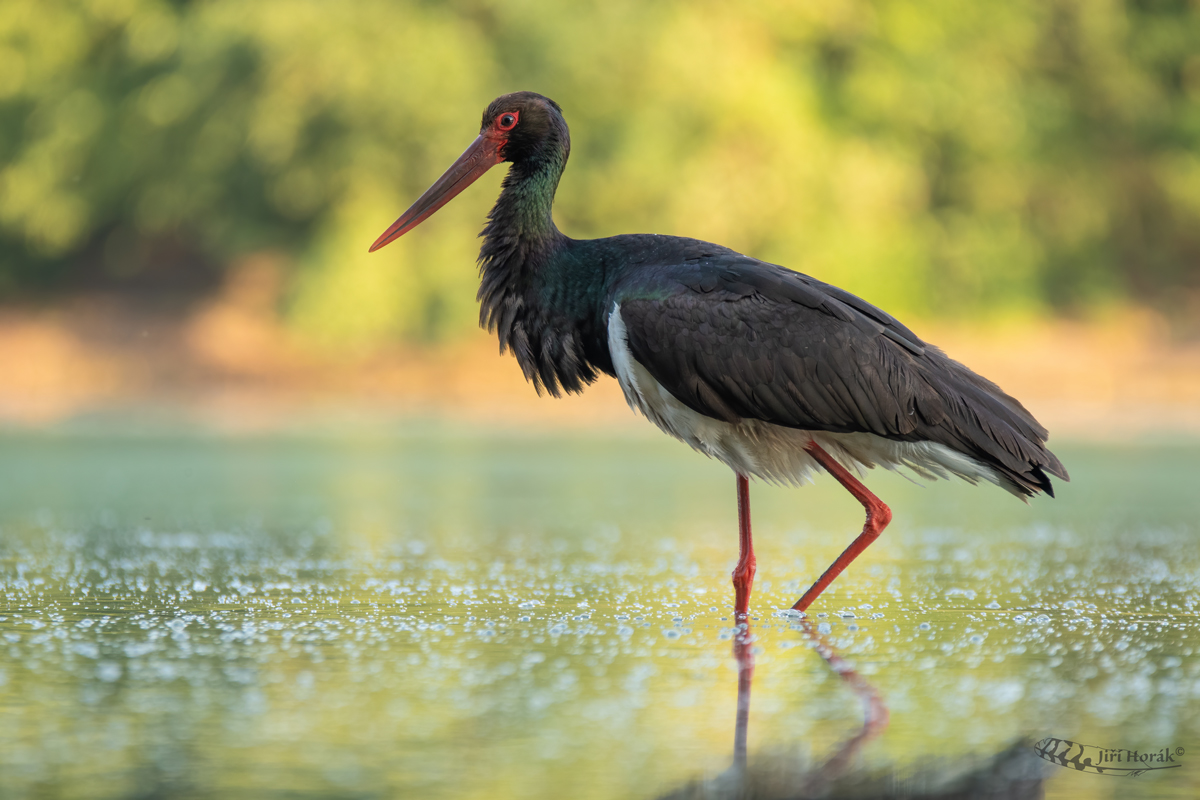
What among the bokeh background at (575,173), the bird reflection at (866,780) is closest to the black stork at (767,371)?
the bird reflection at (866,780)

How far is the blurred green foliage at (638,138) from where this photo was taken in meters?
18.2

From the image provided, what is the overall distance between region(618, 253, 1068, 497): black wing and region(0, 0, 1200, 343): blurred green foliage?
1290cm

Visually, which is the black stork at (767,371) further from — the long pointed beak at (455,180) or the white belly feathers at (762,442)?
the long pointed beak at (455,180)

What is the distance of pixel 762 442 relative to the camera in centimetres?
477

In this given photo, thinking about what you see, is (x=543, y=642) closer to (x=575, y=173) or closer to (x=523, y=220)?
(x=523, y=220)

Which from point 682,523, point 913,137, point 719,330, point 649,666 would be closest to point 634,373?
point 719,330

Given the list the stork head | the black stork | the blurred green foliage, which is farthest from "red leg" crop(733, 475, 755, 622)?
the blurred green foliage

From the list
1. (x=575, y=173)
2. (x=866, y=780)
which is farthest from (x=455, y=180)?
(x=575, y=173)

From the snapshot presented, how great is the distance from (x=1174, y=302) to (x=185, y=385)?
1261cm

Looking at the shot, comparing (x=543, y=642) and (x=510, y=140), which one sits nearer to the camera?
(x=543, y=642)

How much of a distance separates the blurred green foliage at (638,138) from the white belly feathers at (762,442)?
12783 millimetres

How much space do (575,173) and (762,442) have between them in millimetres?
14276

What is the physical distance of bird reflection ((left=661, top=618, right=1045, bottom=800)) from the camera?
8.65ft

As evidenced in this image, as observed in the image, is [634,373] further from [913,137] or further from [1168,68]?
[1168,68]
